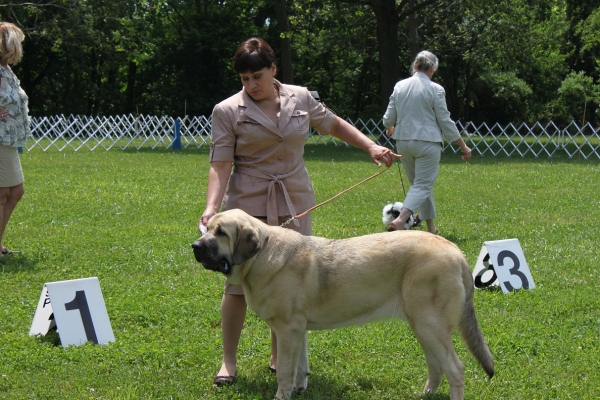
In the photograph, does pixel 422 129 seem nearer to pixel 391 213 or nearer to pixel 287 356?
pixel 391 213

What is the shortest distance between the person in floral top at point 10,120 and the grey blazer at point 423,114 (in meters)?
4.21

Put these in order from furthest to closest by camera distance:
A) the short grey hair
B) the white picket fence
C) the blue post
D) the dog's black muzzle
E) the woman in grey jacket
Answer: the blue post < the white picket fence < the short grey hair < the woman in grey jacket < the dog's black muzzle

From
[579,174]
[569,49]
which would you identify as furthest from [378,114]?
[579,174]

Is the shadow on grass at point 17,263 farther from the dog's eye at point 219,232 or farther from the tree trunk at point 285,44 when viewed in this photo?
the tree trunk at point 285,44

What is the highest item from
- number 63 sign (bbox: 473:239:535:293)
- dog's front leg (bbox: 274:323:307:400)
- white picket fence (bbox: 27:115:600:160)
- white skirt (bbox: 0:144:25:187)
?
white skirt (bbox: 0:144:25:187)

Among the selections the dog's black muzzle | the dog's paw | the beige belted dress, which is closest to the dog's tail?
the beige belted dress

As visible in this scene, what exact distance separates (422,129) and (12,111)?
4.50m

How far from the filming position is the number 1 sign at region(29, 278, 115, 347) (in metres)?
4.99

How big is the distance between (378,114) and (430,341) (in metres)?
35.5

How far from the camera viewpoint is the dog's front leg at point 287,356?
399cm

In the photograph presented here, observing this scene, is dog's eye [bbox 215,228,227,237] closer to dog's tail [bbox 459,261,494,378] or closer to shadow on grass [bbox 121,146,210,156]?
dog's tail [bbox 459,261,494,378]

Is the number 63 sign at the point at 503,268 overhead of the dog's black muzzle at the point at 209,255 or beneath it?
beneath

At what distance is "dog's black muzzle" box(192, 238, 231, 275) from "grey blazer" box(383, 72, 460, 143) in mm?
5128

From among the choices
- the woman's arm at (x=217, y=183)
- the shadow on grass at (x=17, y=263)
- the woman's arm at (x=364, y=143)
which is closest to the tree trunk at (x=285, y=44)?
the shadow on grass at (x=17, y=263)
